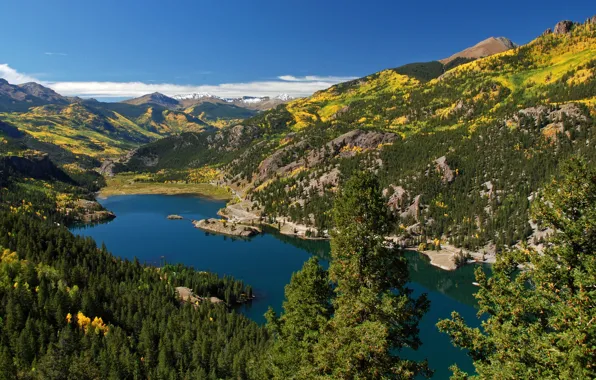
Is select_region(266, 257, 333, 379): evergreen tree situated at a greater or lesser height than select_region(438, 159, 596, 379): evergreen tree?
lesser

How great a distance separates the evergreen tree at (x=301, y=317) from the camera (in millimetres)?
30703

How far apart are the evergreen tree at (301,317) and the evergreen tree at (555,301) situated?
36.3 ft

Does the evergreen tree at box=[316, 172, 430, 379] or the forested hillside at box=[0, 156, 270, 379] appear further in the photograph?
the forested hillside at box=[0, 156, 270, 379]

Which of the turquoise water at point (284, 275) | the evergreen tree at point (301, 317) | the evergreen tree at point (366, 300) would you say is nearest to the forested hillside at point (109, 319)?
the evergreen tree at point (301, 317)

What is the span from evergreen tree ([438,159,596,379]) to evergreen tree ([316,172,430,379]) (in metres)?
4.07

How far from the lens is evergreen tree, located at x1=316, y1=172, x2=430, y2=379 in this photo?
2275cm

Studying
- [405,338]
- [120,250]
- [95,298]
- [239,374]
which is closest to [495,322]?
[405,338]

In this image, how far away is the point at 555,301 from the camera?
67.9ft

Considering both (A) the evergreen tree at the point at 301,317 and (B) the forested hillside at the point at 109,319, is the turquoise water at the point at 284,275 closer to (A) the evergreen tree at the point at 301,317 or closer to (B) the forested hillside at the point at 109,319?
(B) the forested hillside at the point at 109,319

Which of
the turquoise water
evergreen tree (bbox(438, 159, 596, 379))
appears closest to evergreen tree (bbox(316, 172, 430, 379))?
evergreen tree (bbox(438, 159, 596, 379))

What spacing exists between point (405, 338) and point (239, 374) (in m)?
59.5

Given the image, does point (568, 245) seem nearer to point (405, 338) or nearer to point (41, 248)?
point (405, 338)

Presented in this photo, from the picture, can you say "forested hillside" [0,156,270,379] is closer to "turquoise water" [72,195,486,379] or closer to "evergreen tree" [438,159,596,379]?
"turquoise water" [72,195,486,379]

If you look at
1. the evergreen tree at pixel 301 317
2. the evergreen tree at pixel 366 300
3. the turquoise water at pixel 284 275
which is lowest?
the turquoise water at pixel 284 275
